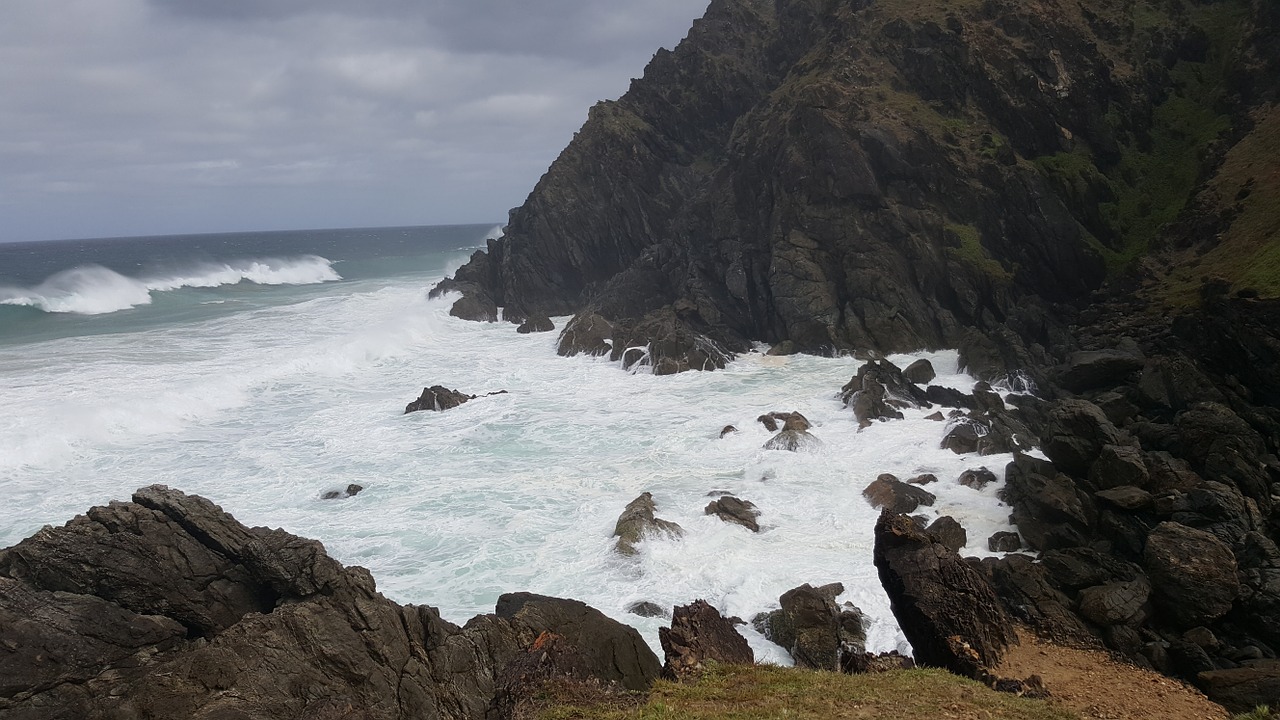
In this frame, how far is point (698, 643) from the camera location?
16.5 meters

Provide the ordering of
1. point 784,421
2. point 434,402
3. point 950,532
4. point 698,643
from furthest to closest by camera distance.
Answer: point 434,402 < point 784,421 < point 950,532 < point 698,643

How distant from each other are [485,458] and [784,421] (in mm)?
14174

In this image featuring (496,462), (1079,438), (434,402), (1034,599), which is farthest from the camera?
(434,402)

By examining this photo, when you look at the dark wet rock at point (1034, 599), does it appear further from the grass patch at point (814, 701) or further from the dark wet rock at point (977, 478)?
the dark wet rock at point (977, 478)

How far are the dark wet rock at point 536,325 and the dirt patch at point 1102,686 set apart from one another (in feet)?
180

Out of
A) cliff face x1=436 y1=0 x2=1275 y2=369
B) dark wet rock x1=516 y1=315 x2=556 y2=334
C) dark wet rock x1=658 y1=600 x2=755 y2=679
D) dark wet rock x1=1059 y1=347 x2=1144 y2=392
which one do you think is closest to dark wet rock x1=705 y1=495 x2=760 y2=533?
dark wet rock x1=658 y1=600 x2=755 y2=679

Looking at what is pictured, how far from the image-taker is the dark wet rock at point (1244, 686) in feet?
50.2

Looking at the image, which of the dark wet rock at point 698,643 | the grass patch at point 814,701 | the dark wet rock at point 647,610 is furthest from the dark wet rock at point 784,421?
the grass patch at point 814,701

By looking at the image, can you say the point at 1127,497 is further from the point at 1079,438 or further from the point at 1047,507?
the point at 1079,438

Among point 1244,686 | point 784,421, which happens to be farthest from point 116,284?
point 1244,686

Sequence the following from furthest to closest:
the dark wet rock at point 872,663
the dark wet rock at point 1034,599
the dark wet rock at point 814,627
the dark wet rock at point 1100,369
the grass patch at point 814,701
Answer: the dark wet rock at point 1100,369, the dark wet rock at point 814,627, the dark wet rock at point 1034,599, the dark wet rock at point 872,663, the grass patch at point 814,701

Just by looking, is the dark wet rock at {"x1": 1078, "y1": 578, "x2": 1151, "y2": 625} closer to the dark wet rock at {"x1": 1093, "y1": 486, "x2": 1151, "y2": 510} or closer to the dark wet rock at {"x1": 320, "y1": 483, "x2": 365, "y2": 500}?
the dark wet rock at {"x1": 1093, "y1": 486, "x2": 1151, "y2": 510}

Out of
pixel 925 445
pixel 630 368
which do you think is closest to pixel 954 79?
pixel 630 368

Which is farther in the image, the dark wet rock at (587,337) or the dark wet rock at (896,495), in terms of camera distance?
the dark wet rock at (587,337)
